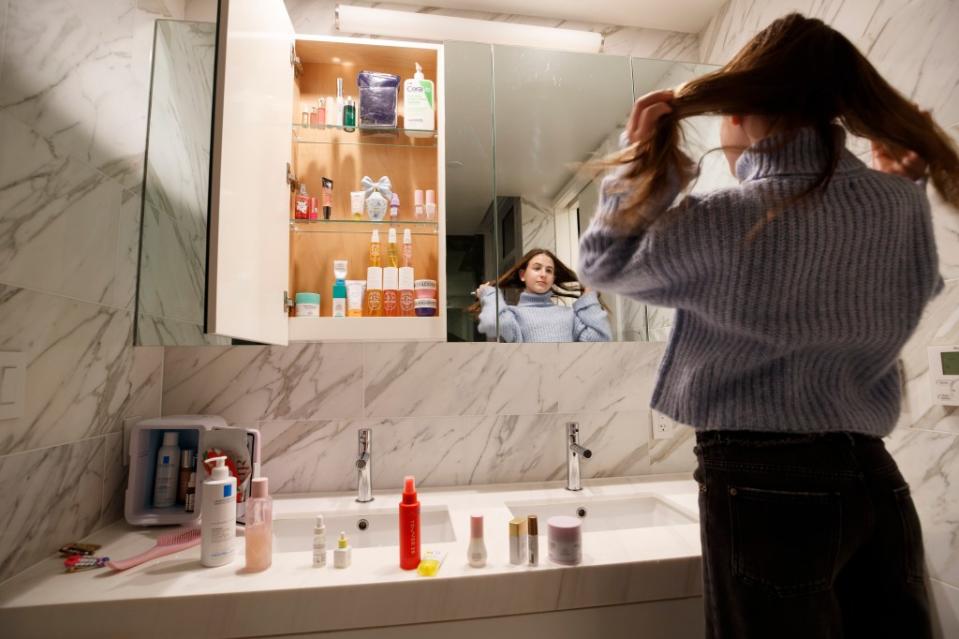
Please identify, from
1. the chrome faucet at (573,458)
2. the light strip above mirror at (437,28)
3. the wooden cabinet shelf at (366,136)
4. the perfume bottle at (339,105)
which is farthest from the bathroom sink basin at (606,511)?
the light strip above mirror at (437,28)

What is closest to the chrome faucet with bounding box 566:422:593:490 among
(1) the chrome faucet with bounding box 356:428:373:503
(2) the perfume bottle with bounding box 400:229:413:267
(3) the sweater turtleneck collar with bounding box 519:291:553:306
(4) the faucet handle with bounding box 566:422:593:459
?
(4) the faucet handle with bounding box 566:422:593:459

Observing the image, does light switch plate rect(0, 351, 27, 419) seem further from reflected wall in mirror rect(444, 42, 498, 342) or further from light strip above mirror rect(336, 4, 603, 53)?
light strip above mirror rect(336, 4, 603, 53)

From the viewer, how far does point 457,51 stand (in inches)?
55.4

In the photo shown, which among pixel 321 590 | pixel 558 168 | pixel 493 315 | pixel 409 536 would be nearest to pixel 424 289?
pixel 493 315

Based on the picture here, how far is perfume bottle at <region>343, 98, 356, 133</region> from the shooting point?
1.36 meters

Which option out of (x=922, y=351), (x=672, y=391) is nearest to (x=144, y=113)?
(x=672, y=391)

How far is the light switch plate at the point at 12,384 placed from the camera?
0.80 m

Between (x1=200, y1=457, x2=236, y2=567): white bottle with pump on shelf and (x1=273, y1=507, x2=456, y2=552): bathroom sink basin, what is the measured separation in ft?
0.79

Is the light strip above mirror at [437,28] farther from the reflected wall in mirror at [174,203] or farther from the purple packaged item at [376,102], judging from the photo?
the reflected wall in mirror at [174,203]

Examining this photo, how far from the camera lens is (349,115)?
53.4 inches

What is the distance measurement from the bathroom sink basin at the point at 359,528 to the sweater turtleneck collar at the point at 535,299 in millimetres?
601

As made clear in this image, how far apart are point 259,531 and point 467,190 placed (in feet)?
3.18

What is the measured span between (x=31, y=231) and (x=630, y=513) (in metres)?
1.44

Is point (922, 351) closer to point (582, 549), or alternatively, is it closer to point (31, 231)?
point (582, 549)
